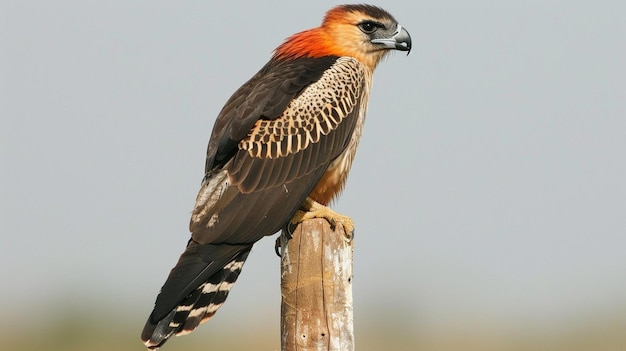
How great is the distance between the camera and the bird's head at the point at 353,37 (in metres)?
9.20

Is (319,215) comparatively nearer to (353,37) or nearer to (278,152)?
(278,152)

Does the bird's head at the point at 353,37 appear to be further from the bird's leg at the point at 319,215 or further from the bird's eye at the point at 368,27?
the bird's leg at the point at 319,215

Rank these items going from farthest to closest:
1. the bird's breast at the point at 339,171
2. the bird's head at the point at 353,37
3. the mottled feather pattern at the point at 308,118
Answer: the bird's head at the point at 353,37 → the bird's breast at the point at 339,171 → the mottled feather pattern at the point at 308,118

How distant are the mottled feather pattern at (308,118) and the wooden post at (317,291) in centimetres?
111

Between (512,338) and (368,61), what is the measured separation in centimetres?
585

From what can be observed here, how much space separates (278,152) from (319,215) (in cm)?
64

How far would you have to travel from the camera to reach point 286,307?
22.9ft

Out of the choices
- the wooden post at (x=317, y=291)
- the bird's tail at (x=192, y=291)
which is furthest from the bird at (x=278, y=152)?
the wooden post at (x=317, y=291)

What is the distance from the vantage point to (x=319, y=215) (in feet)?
25.3

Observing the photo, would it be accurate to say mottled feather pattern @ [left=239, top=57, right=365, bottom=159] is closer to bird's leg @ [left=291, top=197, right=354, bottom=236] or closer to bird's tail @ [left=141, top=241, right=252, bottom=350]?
bird's leg @ [left=291, top=197, right=354, bottom=236]

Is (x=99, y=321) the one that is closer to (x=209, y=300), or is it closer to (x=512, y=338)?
(x=512, y=338)

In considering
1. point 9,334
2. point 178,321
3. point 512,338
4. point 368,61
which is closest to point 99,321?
point 9,334

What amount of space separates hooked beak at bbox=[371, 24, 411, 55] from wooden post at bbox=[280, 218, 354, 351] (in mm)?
2697

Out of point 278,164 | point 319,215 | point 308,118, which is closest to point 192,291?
point 319,215
